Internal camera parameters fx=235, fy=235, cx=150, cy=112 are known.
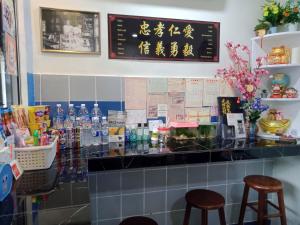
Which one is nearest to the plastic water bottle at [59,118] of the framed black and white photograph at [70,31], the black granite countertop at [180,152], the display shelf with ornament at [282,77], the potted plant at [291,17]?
the black granite countertop at [180,152]

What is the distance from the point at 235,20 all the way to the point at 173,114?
3.41 ft

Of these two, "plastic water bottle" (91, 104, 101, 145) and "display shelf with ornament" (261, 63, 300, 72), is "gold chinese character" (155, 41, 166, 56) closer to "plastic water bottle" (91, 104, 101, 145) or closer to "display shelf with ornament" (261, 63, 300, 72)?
"plastic water bottle" (91, 104, 101, 145)

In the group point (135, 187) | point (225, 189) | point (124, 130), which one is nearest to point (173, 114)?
point (124, 130)

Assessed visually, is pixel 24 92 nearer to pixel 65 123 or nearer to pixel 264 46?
pixel 65 123

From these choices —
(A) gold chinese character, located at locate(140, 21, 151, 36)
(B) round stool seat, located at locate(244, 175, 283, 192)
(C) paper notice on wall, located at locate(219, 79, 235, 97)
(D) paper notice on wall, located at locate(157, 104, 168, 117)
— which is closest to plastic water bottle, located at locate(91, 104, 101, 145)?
(D) paper notice on wall, located at locate(157, 104, 168, 117)

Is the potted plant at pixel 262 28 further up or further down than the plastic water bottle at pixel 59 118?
further up

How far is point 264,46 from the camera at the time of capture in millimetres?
2145

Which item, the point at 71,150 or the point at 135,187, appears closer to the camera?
the point at 71,150

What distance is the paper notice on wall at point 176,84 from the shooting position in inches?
79.6

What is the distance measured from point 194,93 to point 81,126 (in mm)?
1005

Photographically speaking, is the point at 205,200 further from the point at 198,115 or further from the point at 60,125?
the point at 60,125

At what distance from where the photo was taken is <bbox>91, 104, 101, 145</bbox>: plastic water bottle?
1769mm

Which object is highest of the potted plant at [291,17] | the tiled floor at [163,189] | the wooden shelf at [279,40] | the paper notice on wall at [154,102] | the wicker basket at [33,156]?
the potted plant at [291,17]

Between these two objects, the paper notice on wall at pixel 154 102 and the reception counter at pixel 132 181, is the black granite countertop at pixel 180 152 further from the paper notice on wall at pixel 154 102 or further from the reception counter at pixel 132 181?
the paper notice on wall at pixel 154 102
